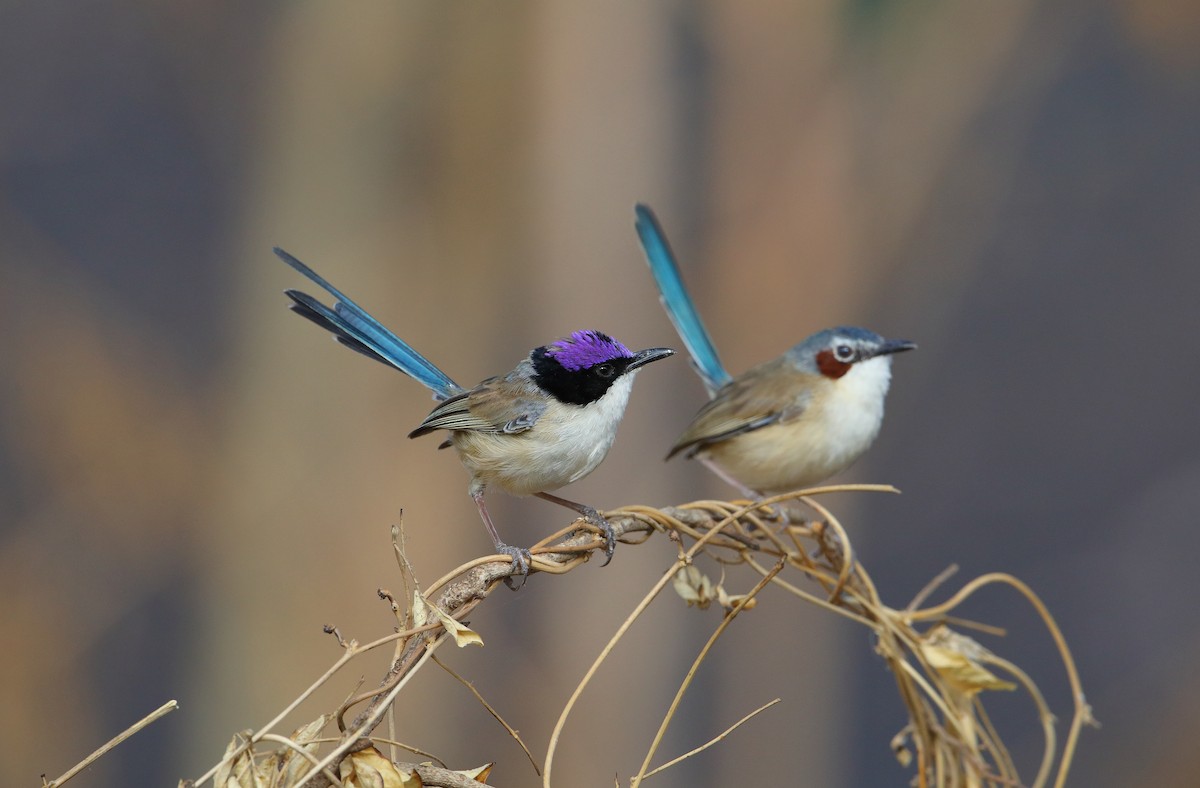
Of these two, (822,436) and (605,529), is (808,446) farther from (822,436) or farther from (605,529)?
(605,529)

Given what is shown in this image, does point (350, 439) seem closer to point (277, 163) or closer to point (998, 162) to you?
point (277, 163)

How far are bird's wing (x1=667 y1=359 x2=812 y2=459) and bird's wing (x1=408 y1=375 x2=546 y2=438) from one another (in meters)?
0.89

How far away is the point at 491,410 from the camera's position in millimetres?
3096

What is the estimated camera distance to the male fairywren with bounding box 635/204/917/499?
151 inches

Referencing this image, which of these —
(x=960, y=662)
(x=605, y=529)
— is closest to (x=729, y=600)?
(x=605, y=529)

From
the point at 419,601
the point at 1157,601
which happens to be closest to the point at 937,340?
the point at 1157,601

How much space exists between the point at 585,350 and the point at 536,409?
0.64 ft

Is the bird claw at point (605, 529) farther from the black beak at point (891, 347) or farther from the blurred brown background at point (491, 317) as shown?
the blurred brown background at point (491, 317)

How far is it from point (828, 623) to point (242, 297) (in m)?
4.46

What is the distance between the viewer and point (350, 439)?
7.45 m

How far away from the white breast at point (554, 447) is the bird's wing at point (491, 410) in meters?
0.03

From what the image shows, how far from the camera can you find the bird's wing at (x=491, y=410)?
3.02 meters

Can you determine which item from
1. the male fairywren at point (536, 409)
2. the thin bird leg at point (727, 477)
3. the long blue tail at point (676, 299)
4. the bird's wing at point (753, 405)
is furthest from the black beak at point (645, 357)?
the thin bird leg at point (727, 477)

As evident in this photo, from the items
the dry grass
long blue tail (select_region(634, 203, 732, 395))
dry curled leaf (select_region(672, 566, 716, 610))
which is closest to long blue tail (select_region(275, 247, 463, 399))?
long blue tail (select_region(634, 203, 732, 395))
